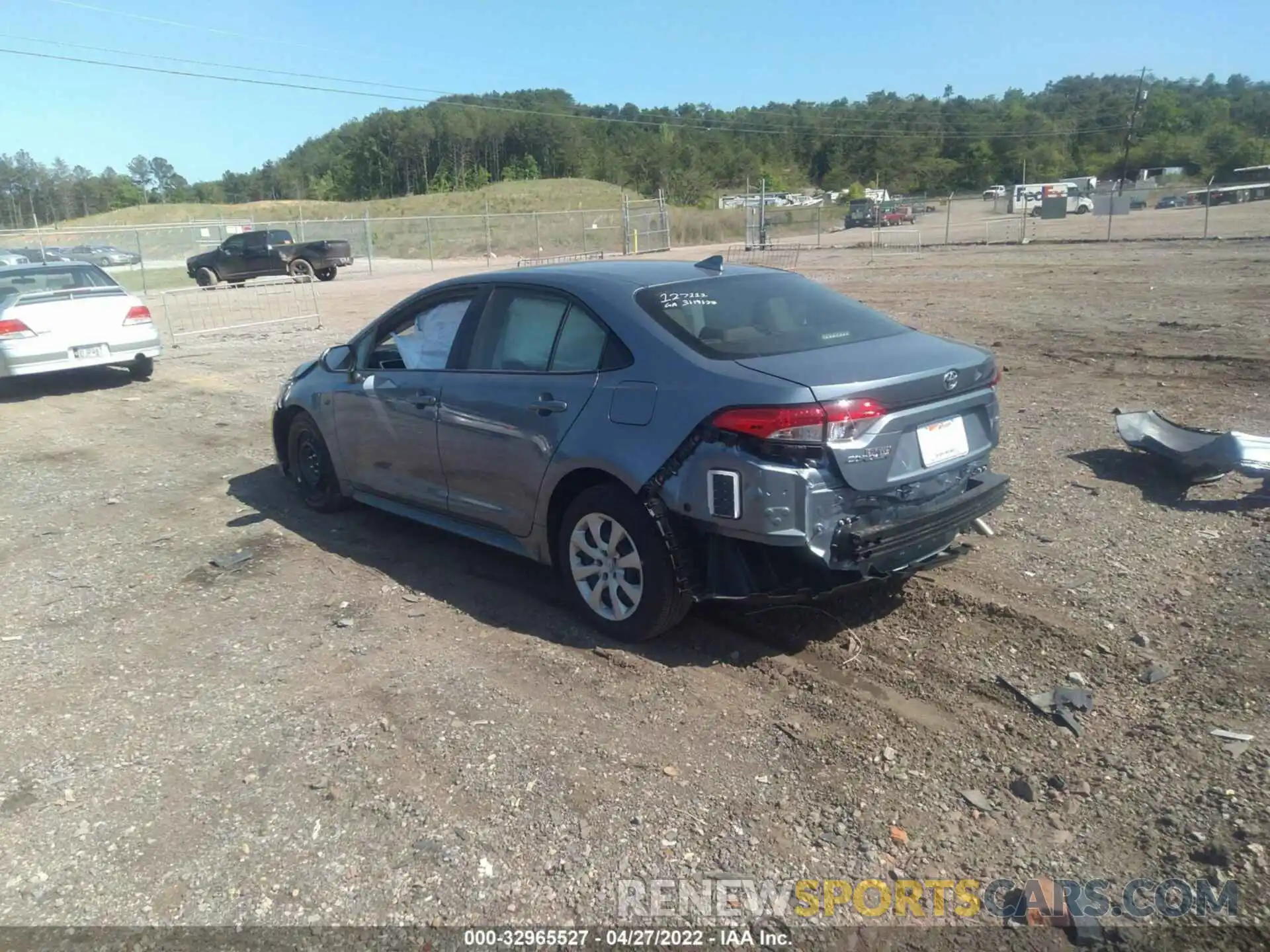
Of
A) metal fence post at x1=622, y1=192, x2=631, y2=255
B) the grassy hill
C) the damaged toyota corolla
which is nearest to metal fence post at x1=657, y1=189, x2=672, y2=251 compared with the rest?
metal fence post at x1=622, y1=192, x2=631, y2=255

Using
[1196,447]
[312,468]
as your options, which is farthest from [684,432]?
[1196,447]

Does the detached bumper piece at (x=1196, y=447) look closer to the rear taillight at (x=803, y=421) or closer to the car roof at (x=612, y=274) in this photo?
the car roof at (x=612, y=274)

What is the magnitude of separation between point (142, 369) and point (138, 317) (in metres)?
0.91

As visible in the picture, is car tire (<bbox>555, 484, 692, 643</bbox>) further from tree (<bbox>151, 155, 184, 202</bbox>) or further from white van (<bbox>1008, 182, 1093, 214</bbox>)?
tree (<bbox>151, 155, 184, 202</bbox>)

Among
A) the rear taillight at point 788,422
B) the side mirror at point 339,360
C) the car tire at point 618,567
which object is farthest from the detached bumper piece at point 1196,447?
the side mirror at point 339,360

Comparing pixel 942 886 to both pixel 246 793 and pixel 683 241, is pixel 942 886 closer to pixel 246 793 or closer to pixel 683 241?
pixel 246 793

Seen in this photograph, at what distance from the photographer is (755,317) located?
4672 millimetres

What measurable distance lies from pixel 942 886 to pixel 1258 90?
538 feet

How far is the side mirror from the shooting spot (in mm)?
6251

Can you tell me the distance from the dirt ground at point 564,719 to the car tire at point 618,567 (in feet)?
0.59

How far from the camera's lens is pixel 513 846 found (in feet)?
10.4

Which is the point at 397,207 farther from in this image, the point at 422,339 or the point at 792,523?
the point at 792,523

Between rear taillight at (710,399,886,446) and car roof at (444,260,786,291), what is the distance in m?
1.17

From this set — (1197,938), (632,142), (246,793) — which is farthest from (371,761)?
(632,142)
